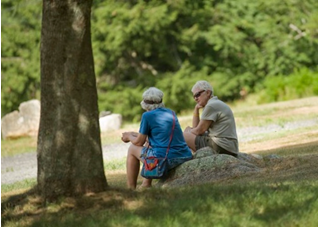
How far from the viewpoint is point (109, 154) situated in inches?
843

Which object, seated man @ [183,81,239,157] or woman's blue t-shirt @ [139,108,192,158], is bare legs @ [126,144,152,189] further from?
seated man @ [183,81,239,157]

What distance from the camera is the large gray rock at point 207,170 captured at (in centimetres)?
1088

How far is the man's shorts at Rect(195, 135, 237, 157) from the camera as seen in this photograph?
39.6ft

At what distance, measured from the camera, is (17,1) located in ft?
145

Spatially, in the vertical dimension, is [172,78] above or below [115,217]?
above

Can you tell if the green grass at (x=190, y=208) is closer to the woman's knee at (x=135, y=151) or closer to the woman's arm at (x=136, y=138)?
the woman's arm at (x=136, y=138)

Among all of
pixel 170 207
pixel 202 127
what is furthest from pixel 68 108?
pixel 202 127

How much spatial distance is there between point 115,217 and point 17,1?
3752 cm

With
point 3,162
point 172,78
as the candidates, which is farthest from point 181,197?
point 172,78

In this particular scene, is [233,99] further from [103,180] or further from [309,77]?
[103,180]

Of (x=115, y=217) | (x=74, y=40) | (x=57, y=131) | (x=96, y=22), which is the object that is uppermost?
(x=96, y=22)

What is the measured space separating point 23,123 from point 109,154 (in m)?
9.36

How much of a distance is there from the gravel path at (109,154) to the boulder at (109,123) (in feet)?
19.1

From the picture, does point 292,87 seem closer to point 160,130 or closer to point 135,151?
point 135,151
